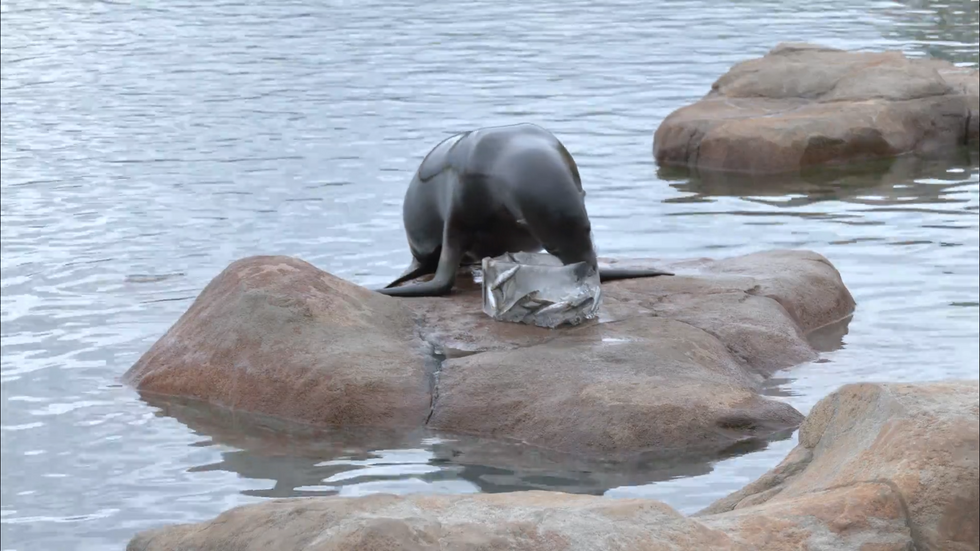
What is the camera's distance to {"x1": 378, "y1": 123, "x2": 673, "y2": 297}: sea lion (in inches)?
264

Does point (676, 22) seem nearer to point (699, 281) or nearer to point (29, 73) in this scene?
point (29, 73)

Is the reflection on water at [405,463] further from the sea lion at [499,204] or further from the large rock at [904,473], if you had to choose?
the large rock at [904,473]

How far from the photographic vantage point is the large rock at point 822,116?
1251cm

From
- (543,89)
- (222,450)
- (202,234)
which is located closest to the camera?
(222,450)

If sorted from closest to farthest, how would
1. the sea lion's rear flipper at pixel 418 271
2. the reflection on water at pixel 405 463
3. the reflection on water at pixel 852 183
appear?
1. the reflection on water at pixel 405 463
2. the sea lion's rear flipper at pixel 418 271
3. the reflection on water at pixel 852 183

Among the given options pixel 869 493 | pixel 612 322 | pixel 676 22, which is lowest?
pixel 676 22

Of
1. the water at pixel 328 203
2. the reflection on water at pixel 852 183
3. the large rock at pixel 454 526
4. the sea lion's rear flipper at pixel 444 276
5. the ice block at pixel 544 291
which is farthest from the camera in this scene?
the reflection on water at pixel 852 183

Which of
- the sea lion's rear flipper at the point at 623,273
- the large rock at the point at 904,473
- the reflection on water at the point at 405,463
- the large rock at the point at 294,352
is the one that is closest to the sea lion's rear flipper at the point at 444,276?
the large rock at the point at 294,352

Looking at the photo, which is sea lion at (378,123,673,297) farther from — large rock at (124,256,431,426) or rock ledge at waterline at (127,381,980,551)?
rock ledge at waterline at (127,381,980,551)

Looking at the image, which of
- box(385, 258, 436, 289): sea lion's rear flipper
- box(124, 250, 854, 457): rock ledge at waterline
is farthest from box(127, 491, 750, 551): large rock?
box(385, 258, 436, 289): sea lion's rear flipper

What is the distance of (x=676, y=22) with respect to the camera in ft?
74.7

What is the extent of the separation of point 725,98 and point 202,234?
19.4ft

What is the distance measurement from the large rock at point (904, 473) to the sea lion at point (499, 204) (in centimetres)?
294

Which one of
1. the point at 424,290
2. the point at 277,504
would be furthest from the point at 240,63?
the point at 277,504
